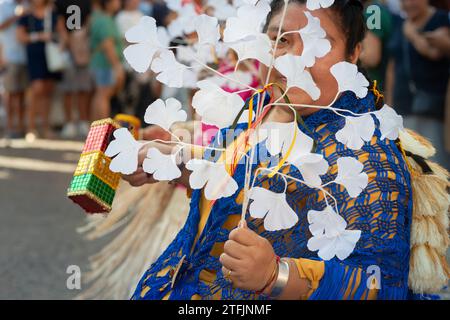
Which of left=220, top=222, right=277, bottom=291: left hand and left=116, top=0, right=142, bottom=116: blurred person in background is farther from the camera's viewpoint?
left=116, top=0, right=142, bottom=116: blurred person in background

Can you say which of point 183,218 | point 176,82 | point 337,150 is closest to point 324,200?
point 337,150

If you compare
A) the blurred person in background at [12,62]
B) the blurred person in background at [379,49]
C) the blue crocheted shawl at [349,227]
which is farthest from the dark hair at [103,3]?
the blue crocheted shawl at [349,227]

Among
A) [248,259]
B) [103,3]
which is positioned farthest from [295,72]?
[103,3]

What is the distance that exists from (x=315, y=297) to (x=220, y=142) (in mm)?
629

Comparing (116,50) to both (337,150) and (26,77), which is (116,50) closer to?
(26,77)

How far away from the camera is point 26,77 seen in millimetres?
10078

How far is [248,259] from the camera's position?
183cm

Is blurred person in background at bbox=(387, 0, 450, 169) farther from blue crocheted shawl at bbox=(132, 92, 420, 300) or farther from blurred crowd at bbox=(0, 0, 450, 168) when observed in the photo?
blue crocheted shawl at bbox=(132, 92, 420, 300)

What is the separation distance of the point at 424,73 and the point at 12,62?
5.49 metres

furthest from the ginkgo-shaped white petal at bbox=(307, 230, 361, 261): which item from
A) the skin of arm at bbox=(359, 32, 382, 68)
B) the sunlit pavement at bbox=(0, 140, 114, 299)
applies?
the skin of arm at bbox=(359, 32, 382, 68)

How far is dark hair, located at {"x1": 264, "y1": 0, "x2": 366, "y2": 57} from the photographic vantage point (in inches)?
84.6

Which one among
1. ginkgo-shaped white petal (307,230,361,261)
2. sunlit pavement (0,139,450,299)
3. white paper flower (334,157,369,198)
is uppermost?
white paper flower (334,157,369,198)

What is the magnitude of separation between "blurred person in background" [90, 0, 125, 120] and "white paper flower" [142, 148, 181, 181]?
23.8 ft

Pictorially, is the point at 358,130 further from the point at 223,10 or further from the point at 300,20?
the point at 223,10
